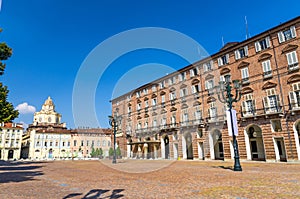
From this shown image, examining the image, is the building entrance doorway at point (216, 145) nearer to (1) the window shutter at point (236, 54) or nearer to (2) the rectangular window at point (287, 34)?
(1) the window shutter at point (236, 54)

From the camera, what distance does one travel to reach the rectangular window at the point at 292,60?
2319 centimetres

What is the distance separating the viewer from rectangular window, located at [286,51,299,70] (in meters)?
23.2

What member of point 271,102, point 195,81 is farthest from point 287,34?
point 195,81

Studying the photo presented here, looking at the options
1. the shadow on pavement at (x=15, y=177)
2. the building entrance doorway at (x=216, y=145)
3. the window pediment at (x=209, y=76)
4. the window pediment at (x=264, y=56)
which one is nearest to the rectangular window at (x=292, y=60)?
the window pediment at (x=264, y=56)

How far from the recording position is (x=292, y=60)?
77.1ft

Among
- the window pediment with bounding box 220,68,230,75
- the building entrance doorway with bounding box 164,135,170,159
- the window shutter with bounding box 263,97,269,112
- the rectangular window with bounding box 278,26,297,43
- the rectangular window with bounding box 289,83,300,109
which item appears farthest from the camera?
the building entrance doorway with bounding box 164,135,170,159

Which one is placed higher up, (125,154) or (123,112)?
(123,112)

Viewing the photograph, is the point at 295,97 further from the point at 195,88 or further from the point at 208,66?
the point at 195,88

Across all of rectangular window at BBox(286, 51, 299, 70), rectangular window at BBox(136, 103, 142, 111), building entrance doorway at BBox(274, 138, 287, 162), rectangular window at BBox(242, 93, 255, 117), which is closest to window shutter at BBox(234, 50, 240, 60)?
rectangular window at BBox(242, 93, 255, 117)

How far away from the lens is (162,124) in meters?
40.1

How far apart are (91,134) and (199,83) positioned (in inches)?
1867

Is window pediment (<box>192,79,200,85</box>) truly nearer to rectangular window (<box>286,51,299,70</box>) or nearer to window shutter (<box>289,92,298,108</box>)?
rectangular window (<box>286,51,299,70</box>)

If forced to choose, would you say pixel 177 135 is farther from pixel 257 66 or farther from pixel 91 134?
pixel 91 134

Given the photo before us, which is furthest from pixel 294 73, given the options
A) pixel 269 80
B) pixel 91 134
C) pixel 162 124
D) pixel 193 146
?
pixel 91 134
